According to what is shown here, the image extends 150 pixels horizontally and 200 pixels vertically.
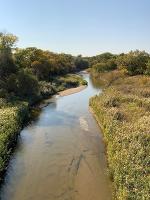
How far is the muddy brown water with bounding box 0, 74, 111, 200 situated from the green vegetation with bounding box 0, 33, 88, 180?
1558 mm

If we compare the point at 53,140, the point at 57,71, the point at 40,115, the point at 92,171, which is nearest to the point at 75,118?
the point at 40,115

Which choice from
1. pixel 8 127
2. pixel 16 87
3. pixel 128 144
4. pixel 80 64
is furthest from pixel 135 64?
pixel 80 64

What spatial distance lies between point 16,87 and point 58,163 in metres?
26.3

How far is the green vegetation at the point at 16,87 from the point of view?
2805cm

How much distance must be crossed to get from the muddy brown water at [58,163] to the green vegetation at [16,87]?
156 centimetres

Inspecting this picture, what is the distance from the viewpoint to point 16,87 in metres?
48.8

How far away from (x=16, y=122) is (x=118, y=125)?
11.0 meters

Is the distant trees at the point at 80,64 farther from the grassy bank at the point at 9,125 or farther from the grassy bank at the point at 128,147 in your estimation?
the grassy bank at the point at 128,147

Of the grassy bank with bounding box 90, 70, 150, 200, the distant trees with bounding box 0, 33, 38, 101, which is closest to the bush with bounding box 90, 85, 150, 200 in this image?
the grassy bank with bounding box 90, 70, 150, 200

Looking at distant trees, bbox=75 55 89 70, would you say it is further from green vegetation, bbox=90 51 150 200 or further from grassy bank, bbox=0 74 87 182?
green vegetation, bbox=90 51 150 200

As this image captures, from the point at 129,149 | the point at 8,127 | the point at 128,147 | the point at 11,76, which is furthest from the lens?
the point at 11,76

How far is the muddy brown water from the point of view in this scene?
20.0m

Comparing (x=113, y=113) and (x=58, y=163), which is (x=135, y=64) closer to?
(x=113, y=113)

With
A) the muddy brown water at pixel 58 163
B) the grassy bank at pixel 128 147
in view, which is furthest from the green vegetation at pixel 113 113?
the muddy brown water at pixel 58 163
